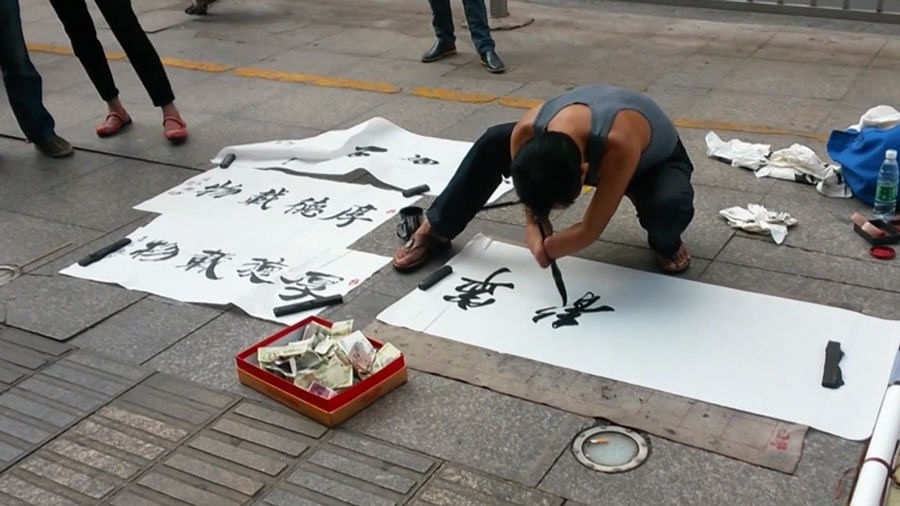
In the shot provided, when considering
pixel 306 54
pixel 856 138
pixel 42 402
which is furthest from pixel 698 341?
pixel 306 54


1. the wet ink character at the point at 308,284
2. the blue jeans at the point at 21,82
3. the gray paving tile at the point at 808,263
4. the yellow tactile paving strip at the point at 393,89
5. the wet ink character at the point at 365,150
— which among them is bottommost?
the yellow tactile paving strip at the point at 393,89

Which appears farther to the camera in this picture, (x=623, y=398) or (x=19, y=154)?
(x=19, y=154)

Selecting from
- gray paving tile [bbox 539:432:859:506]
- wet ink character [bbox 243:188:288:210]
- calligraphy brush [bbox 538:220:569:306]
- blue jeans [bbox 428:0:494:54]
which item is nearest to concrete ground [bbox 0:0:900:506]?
gray paving tile [bbox 539:432:859:506]

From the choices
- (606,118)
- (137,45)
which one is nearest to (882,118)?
(606,118)

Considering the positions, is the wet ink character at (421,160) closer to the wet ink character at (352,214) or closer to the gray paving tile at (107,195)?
the wet ink character at (352,214)

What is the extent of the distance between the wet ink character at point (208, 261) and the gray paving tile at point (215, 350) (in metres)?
0.33

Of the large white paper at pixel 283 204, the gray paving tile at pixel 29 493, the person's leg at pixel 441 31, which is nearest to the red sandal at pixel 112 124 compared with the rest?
the large white paper at pixel 283 204

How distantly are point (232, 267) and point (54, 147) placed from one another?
1.73 m

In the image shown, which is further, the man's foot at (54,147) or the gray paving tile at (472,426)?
the man's foot at (54,147)

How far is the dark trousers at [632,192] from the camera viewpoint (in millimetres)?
3074

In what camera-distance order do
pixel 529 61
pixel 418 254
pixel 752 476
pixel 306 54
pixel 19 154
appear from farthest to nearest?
pixel 306 54, pixel 529 61, pixel 19 154, pixel 418 254, pixel 752 476

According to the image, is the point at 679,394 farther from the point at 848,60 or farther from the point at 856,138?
the point at 848,60

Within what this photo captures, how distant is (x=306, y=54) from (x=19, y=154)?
1.95 m

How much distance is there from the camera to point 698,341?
278 cm
